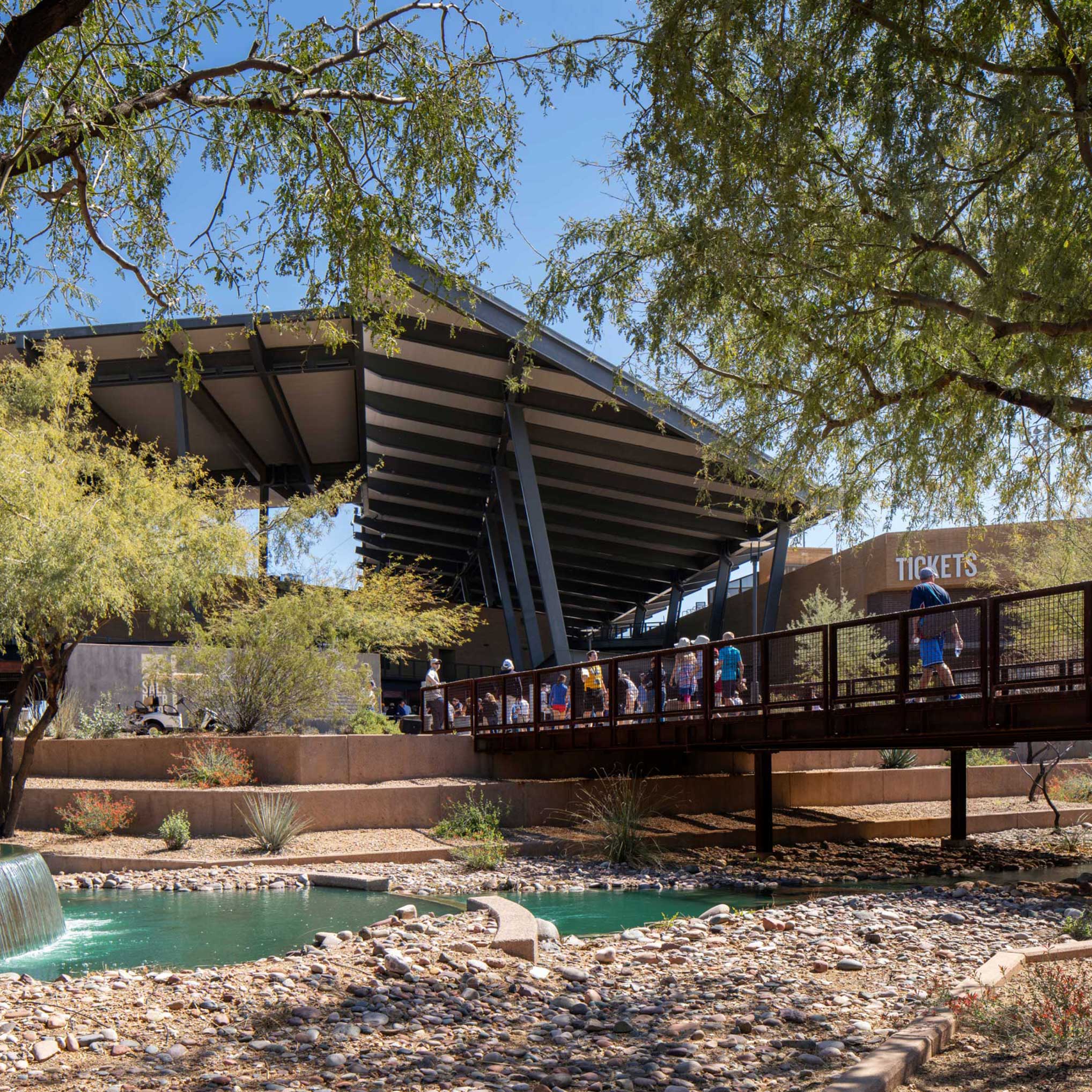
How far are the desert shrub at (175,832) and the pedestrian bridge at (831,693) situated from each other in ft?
18.3

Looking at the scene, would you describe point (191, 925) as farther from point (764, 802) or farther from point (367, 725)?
point (367, 725)

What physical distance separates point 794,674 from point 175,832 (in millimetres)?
8793

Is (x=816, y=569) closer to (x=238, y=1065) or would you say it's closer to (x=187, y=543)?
(x=187, y=543)

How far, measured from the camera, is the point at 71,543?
13.7 meters

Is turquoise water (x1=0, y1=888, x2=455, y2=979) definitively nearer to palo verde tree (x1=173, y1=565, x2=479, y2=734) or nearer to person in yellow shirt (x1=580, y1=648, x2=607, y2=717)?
person in yellow shirt (x1=580, y1=648, x2=607, y2=717)

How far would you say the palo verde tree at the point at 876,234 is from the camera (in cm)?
639

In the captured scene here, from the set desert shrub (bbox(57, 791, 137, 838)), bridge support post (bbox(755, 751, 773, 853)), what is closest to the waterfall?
desert shrub (bbox(57, 791, 137, 838))

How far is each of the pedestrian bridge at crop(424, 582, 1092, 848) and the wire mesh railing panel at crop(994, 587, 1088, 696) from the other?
16mm

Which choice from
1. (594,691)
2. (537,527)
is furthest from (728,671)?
(537,527)

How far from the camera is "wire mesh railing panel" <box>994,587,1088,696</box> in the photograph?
36.9ft

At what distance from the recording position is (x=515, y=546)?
1318 inches

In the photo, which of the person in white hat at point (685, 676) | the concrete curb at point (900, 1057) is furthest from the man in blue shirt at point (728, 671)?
the concrete curb at point (900, 1057)

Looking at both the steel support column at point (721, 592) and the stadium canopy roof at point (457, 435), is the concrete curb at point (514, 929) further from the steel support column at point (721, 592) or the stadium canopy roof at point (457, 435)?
the steel support column at point (721, 592)

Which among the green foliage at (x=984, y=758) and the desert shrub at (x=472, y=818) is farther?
the green foliage at (x=984, y=758)
